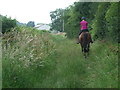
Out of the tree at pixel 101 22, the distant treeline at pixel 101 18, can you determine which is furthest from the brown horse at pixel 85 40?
the tree at pixel 101 22

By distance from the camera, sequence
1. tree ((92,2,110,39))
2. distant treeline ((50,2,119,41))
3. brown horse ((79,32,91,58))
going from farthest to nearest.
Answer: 1. tree ((92,2,110,39))
2. brown horse ((79,32,91,58))
3. distant treeline ((50,2,119,41))

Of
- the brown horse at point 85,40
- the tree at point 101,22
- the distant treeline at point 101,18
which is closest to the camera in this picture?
the distant treeline at point 101,18

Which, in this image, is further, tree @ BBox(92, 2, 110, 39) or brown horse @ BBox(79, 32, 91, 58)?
tree @ BBox(92, 2, 110, 39)

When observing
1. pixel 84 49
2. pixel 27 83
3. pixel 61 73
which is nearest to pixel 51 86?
pixel 27 83

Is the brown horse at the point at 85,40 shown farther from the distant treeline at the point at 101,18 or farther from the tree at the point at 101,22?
the tree at the point at 101,22

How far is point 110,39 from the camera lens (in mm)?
13039

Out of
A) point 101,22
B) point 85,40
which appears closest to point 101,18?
point 101,22

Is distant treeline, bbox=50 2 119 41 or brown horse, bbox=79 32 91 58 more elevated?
distant treeline, bbox=50 2 119 41

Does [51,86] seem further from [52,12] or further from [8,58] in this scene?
[52,12]

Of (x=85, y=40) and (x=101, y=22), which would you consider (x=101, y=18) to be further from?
(x=85, y=40)

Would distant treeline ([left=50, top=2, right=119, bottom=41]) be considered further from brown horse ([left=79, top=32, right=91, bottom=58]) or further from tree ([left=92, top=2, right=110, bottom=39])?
brown horse ([left=79, top=32, right=91, bottom=58])

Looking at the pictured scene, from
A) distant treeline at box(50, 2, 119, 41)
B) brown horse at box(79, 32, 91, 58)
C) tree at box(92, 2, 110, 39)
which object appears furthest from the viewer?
tree at box(92, 2, 110, 39)

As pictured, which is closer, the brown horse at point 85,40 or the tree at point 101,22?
the brown horse at point 85,40

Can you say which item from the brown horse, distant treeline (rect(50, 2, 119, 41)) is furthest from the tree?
the brown horse
